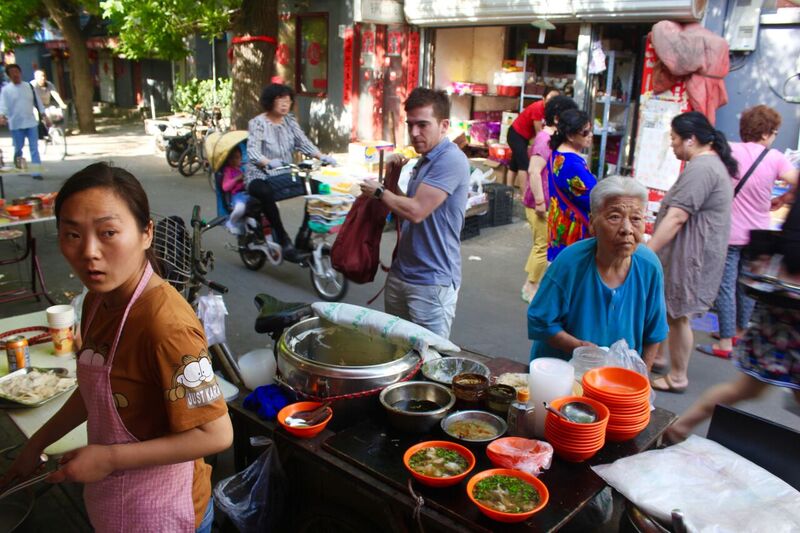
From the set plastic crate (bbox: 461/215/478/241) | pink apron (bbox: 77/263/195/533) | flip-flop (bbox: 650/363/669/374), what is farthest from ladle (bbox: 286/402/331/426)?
plastic crate (bbox: 461/215/478/241)

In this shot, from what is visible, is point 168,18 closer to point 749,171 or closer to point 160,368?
point 749,171

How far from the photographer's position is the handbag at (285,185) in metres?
6.98

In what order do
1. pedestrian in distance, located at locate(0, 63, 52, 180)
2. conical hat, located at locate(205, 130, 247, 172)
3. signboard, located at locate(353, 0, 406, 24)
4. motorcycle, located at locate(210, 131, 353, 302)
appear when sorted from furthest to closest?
pedestrian in distance, located at locate(0, 63, 52, 180), signboard, located at locate(353, 0, 406, 24), conical hat, located at locate(205, 130, 247, 172), motorcycle, located at locate(210, 131, 353, 302)

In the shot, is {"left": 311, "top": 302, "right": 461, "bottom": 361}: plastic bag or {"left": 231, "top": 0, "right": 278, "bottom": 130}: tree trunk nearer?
{"left": 311, "top": 302, "right": 461, "bottom": 361}: plastic bag

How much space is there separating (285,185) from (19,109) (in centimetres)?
846

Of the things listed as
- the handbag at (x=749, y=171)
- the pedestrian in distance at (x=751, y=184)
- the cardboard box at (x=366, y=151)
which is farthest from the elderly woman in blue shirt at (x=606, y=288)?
the cardboard box at (x=366, y=151)

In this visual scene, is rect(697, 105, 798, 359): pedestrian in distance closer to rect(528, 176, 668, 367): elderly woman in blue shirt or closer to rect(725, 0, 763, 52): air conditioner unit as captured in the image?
rect(528, 176, 668, 367): elderly woman in blue shirt

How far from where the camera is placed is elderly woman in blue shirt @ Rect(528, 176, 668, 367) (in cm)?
282

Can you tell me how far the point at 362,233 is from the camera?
4141mm

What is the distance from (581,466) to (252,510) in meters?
1.32

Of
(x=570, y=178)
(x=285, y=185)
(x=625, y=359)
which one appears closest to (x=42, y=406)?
(x=625, y=359)

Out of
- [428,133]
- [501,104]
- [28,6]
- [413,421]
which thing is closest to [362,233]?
[428,133]

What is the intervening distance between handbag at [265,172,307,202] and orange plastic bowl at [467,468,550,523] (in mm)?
5334

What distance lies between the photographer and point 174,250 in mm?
3432
